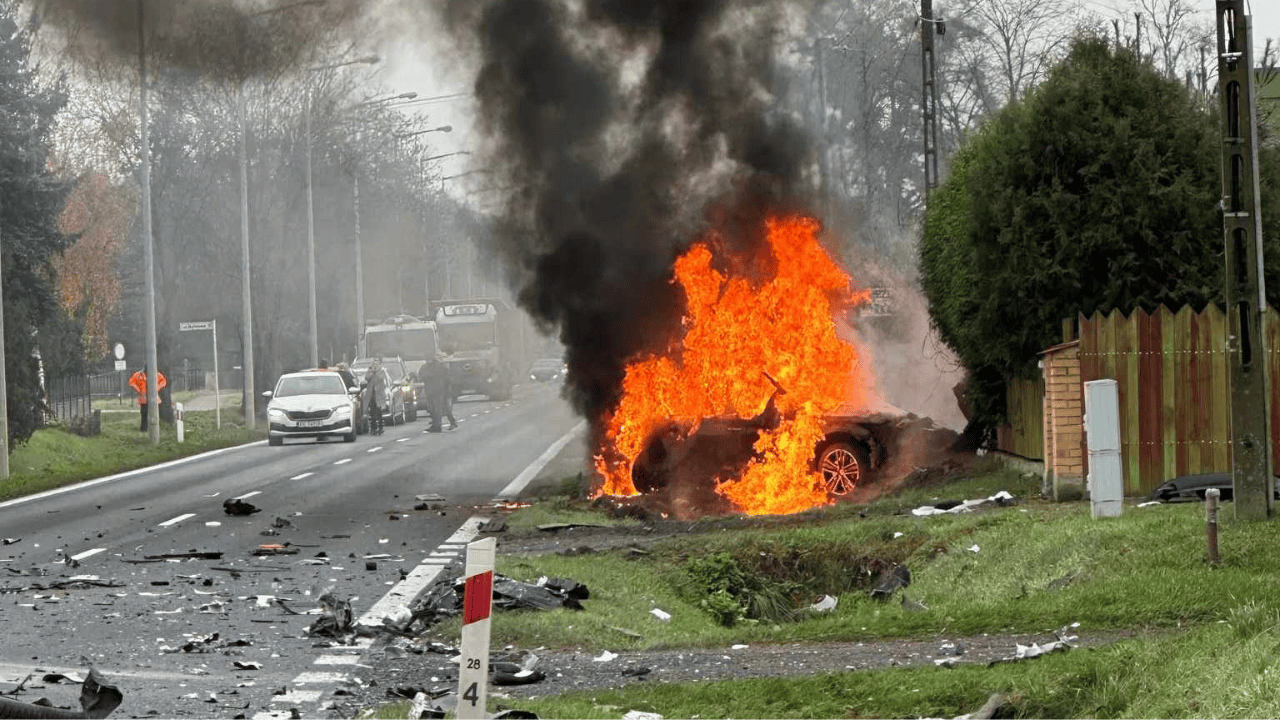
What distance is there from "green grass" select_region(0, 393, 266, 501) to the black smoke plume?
9.14 metres

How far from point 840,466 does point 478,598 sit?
599 inches

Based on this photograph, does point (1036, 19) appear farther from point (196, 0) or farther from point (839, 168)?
point (196, 0)

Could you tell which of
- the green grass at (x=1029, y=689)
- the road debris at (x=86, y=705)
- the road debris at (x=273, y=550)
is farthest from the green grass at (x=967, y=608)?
the road debris at (x=273, y=550)

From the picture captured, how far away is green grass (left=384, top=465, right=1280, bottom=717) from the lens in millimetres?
9066

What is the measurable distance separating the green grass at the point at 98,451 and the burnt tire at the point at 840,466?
42.1 feet

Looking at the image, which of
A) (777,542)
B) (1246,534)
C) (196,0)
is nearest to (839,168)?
(196,0)

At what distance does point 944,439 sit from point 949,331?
143cm

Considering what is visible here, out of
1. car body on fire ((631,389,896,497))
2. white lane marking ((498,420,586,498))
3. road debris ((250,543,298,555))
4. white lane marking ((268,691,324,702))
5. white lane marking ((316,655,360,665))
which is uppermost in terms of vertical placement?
car body on fire ((631,389,896,497))

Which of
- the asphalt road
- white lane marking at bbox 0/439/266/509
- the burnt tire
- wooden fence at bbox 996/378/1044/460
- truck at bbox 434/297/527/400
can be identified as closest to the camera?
the asphalt road

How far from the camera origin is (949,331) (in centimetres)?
2422

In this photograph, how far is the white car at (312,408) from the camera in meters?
43.6

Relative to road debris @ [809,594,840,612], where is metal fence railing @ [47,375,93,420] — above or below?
above

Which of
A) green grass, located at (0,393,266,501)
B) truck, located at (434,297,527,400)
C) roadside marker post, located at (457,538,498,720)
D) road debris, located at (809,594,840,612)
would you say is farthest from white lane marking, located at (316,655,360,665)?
truck, located at (434,297,527,400)

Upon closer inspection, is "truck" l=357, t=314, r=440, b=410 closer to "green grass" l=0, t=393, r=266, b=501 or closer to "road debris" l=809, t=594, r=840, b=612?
"green grass" l=0, t=393, r=266, b=501
